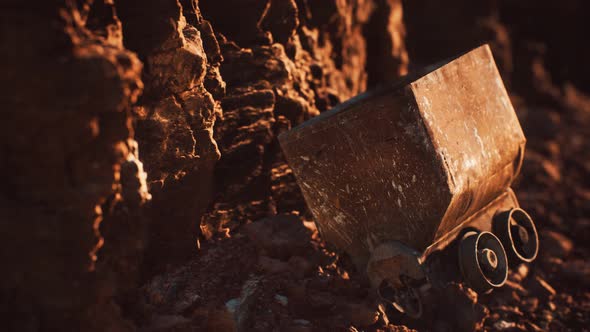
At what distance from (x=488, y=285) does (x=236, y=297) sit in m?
1.62

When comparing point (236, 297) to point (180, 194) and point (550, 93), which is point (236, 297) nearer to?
point (180, 194)

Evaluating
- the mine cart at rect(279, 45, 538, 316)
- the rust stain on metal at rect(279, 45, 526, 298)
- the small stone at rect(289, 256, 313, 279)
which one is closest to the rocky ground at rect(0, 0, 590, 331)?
the small stone at rect(289, 256, 313, 279)

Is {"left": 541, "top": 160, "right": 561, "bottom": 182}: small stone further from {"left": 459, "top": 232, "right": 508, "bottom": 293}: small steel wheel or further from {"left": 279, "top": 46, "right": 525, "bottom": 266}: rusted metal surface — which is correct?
{"left": 459, "top": 232, "right": 508, "bottom": 293}: small steel wheel

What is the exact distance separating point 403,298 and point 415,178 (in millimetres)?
852

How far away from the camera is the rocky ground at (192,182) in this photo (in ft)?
8.65

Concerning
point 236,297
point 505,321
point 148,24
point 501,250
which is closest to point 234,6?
point 148,24

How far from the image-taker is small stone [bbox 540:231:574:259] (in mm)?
5039

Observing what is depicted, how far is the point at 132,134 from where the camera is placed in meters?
2.97

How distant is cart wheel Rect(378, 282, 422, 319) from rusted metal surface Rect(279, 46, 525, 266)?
280mm

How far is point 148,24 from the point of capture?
3311 mm

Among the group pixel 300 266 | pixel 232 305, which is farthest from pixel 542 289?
pixel 232 305

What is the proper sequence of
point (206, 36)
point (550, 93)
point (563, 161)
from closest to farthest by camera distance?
1. point (206, 36)
2. point (563, 161)
3. point (550, 93)

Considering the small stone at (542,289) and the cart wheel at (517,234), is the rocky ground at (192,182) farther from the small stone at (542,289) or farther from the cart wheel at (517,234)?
the cart wheel at (517,234)

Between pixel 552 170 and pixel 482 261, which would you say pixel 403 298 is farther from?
pixel 552 170
